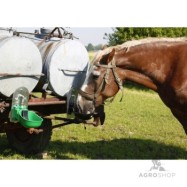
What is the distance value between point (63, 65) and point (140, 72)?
4.08 ft

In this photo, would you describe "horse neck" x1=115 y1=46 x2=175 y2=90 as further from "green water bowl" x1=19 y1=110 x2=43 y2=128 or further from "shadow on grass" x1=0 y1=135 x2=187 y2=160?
"shadow on grass" x1=0 y1=135 x2=187 y2=160

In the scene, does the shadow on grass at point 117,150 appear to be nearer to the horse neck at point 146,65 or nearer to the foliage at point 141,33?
the horse neck at point 146,65

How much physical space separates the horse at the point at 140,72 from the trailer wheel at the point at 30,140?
1194mm

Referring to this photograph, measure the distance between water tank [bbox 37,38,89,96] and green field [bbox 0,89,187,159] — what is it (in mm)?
1341

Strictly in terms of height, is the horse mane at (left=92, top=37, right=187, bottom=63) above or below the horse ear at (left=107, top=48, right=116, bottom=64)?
above

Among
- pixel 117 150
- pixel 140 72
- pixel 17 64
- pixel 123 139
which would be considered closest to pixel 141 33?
pixel 123 139

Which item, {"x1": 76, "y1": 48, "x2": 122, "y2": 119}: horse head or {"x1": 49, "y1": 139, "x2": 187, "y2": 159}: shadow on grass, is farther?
{"x1": 49, "y1": 139, "x2": 187, "y2": 159}: shadow on grass

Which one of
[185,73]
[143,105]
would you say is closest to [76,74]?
[185,73]

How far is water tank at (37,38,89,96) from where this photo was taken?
18.5 ft

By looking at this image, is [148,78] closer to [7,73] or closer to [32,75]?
[32,75]

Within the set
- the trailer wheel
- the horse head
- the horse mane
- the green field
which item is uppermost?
the horse mane

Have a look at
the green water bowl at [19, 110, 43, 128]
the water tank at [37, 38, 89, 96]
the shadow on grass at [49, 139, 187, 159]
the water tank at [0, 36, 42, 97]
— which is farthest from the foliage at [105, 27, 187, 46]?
the green water bowl at [19, 110, 43, 128]

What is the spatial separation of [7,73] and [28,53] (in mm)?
450

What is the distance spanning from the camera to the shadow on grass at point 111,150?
6.46 metres
